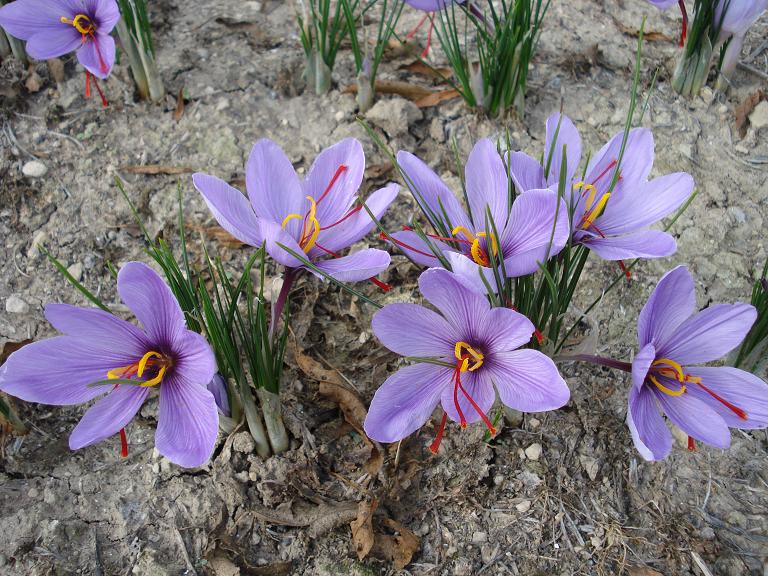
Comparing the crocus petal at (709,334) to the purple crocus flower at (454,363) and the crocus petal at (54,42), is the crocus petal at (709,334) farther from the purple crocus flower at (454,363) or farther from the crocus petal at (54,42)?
the crocus petal at (54,42)

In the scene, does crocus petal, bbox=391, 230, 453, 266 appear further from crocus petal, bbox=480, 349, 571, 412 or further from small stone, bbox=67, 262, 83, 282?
small stone, bbox=67, 262, 83, 282

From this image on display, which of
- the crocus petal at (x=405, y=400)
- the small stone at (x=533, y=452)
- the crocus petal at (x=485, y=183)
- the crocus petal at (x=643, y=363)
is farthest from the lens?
the small stone at (x=533, y=452)

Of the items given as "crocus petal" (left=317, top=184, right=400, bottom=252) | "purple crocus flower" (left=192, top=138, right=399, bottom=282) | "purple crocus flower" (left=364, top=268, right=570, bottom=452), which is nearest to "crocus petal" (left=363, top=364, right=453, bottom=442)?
"purple crocus flower" (left=364, top=268, right=570, bottom=452)

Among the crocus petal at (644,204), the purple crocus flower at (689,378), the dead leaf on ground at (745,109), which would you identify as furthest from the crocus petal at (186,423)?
the dead leaf on ground at (745,109)

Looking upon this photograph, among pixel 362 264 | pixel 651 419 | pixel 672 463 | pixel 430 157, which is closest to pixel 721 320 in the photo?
pixel 651 419

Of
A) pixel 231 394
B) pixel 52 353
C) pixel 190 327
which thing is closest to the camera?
pixel 52 353

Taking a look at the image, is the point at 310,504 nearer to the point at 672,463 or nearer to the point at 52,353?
the point at 52,353
